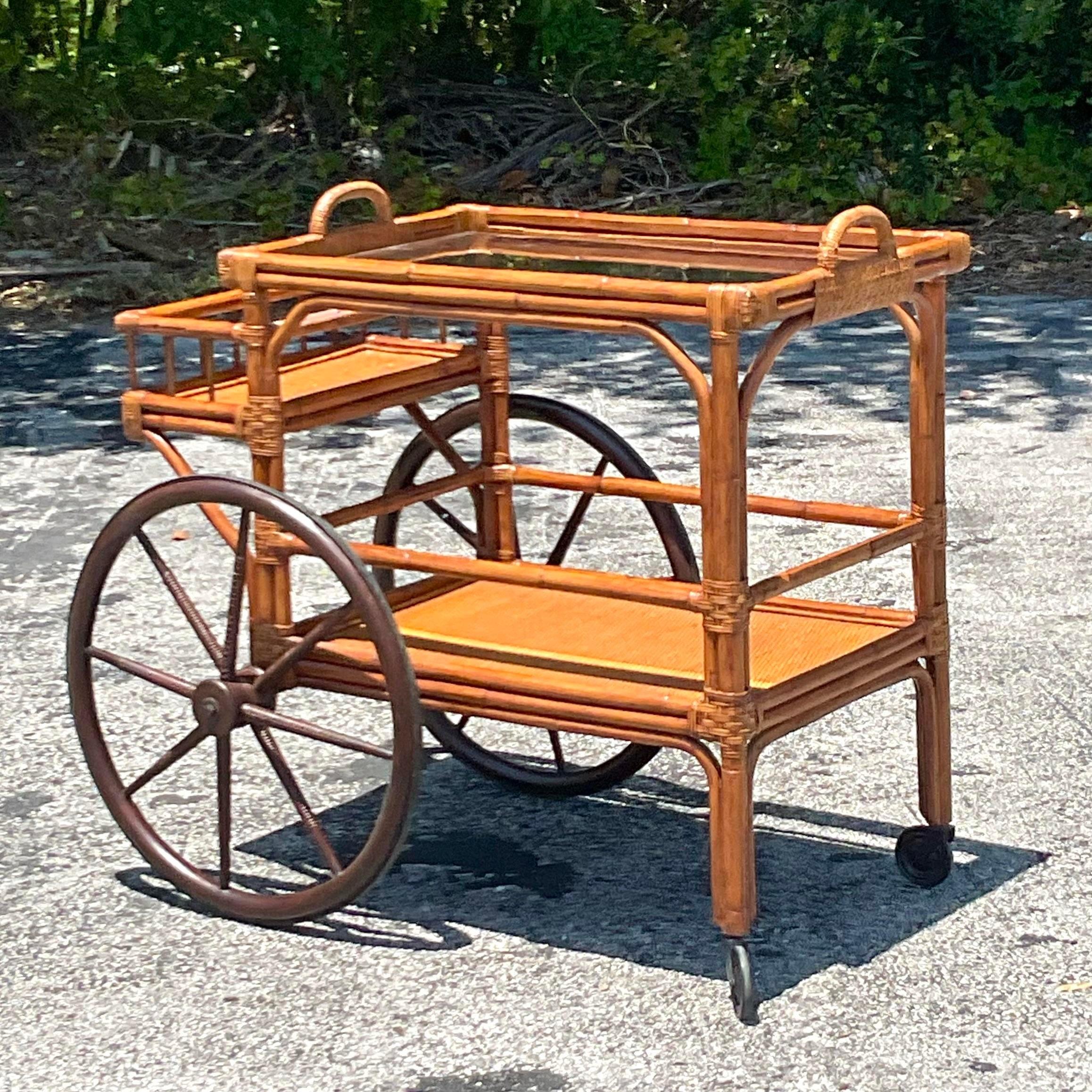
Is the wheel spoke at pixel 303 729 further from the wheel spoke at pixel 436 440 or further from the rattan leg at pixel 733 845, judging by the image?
the wheel spoke at pixel 436 440

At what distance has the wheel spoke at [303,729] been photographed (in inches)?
152

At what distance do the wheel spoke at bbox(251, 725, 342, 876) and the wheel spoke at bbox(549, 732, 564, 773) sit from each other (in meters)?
0.71

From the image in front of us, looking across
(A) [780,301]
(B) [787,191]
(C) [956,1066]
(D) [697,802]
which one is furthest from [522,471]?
(B) [787,191]

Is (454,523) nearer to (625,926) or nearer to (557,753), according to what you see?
(557,753)

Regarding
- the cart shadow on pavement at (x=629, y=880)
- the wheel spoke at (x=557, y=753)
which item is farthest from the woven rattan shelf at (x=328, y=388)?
the cart shadow on pavement at (x=629, y=880)

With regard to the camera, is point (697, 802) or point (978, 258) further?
point (978, 258)

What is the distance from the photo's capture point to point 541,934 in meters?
3.94

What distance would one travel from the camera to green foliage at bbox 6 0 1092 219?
37.4 feet

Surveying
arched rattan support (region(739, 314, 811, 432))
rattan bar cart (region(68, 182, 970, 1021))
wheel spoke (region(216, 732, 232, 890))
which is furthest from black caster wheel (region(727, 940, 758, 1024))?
wheel spoke (region(216, 732, 232, 890))

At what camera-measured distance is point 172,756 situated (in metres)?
4.07

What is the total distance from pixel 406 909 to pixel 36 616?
2.12 m

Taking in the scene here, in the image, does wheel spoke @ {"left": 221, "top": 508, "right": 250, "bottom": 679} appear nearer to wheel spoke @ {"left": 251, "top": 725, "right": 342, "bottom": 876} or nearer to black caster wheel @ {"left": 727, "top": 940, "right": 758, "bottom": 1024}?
wheel spoke @ {"left": 251, "top": 725, "right": 342, "bottom": 876}

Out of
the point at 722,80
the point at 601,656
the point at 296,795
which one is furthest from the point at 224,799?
the point at 722,80

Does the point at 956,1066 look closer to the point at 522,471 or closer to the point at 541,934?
the point at 541,934
